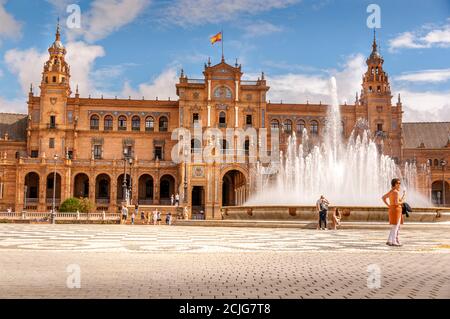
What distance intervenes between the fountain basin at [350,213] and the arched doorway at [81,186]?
46.5 metres

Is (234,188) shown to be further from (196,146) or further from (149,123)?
(149,123)

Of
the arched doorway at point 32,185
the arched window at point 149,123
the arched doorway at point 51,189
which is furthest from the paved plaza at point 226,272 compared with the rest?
the arched window at point 149,123

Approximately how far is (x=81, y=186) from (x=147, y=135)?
1115cm

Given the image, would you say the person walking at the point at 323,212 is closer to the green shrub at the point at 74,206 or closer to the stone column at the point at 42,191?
the green shrub at the point at 74,206

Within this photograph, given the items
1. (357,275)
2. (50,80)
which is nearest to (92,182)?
(50,80)

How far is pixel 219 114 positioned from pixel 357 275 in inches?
2605

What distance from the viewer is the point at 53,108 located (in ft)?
249

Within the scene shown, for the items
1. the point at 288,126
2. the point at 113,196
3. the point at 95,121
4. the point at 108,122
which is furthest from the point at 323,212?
the point at 95,121

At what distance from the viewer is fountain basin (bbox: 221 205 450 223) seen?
30094mm

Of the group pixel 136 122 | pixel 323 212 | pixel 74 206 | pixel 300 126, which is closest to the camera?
pixel 323 212

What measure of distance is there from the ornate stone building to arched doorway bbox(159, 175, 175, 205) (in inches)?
5.4

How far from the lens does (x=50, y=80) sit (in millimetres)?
76375

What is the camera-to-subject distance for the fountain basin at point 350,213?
30094 mm
